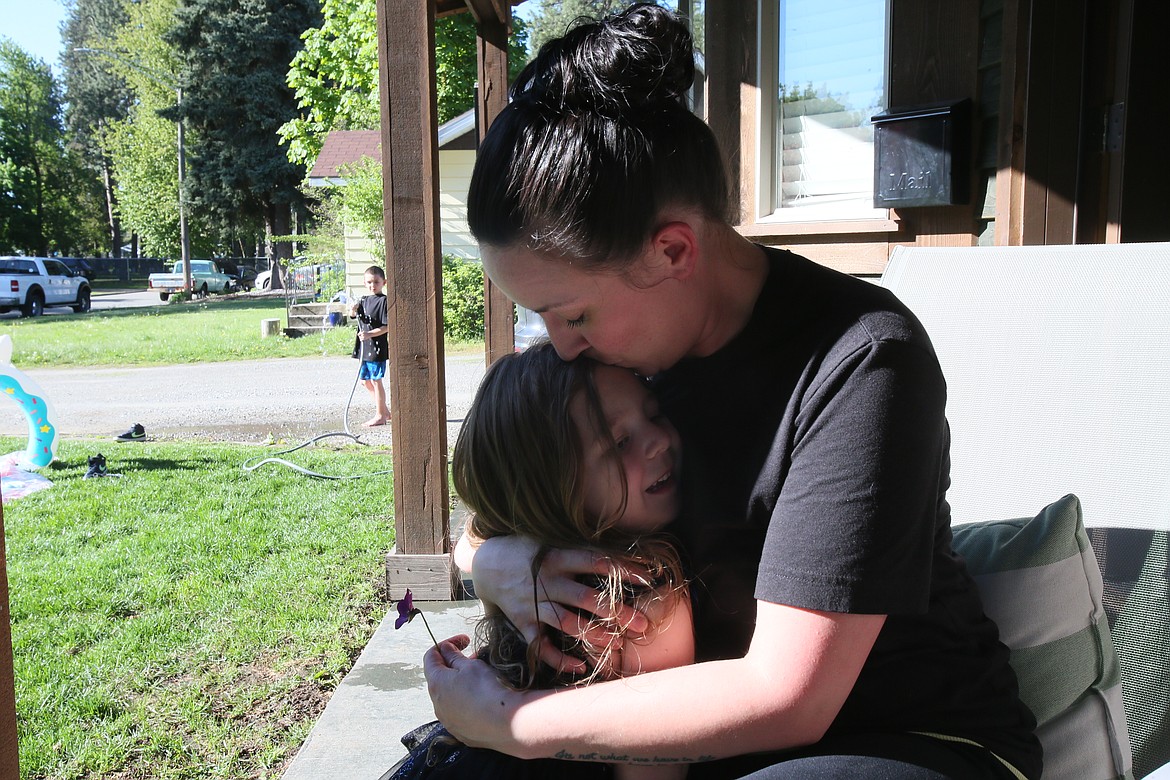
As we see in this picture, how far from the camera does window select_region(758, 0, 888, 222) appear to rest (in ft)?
11.9

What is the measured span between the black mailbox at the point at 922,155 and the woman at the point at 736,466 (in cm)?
203

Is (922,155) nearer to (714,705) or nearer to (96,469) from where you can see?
(714,705)

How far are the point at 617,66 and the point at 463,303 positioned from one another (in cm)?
1460

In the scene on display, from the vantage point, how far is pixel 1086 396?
165cm

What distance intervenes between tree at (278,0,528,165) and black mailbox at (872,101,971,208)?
1420 centimetres

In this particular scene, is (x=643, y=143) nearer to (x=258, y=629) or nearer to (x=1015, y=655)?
(x=1015, y=655)

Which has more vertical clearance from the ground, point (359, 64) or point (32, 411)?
point (359, 64)

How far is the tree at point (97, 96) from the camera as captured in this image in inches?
1783

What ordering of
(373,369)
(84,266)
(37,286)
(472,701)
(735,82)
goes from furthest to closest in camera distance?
(84,266)
(37,286)
(373,369)
(735,82)
(472,701)

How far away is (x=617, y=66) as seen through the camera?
3.50ft

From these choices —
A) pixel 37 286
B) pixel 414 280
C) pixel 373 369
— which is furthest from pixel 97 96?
pixel 414 280

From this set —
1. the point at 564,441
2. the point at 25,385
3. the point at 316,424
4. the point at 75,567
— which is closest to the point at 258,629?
the point at 75,567

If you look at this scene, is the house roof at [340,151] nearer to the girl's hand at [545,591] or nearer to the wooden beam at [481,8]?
the wooden beam at [481,8]

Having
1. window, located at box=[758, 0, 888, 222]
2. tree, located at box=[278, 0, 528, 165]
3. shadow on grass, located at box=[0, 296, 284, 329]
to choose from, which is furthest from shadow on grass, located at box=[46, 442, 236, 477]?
shadow on grass, located at box=[0, 296, 284, 329]
